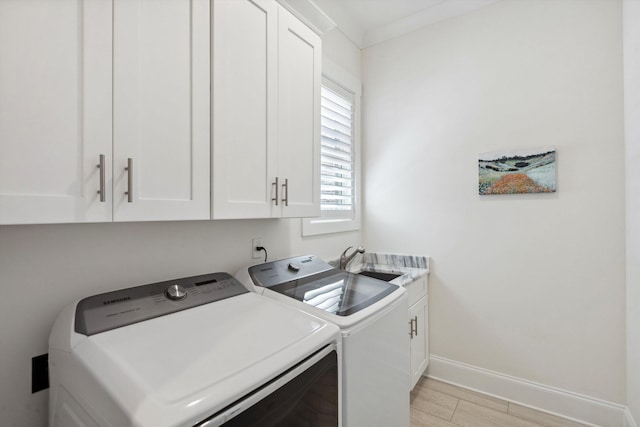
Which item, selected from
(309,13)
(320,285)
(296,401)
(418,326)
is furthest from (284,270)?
(309,13)

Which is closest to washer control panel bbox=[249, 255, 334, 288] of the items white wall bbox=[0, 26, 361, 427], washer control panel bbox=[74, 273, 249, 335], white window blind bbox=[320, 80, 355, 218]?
washer control panel bbox=[74, 273, 249, 335]

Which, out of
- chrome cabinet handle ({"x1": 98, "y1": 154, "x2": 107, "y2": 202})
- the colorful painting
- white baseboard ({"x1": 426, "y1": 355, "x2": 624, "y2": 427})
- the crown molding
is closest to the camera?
chrome cabinet handle ({"x1": 98, "y1": 154, "x2": 107, "y2": 202})

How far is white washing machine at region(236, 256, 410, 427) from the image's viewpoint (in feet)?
3.58

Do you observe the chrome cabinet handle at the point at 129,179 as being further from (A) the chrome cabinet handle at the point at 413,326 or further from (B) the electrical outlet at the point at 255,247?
(A) the chrome cabinet handle at the point at 413,326

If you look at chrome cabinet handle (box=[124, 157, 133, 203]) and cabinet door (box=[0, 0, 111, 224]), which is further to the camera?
chrome cabinet handle (box=[124, 157, 133, 203])

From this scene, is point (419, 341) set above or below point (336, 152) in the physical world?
below

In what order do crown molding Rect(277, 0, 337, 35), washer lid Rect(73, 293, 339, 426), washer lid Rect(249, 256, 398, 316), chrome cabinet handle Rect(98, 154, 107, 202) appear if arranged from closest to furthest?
washer lid Rect(73, 293, 339, 426)
chrome cabinet handle Rect(98, 154, 107, 202)
washer lid Rect(249, 256, 398, 316)
crown molding Rect(277, 0, 337, 35)

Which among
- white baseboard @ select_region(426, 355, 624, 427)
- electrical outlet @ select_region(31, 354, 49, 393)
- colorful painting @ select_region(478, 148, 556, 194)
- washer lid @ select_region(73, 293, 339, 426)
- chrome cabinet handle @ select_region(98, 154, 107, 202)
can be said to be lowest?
white baseboard @ select_region(426, 355, 624, 427)

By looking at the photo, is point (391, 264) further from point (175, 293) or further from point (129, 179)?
point (129, 179)

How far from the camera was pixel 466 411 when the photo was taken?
6.47ft

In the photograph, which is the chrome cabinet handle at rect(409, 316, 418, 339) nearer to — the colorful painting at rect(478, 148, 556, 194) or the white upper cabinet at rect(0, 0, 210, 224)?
the colorful painting at rect(478, 148, 556, 194)

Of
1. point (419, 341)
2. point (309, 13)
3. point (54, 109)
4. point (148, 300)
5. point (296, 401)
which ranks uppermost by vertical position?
point (309, 13)

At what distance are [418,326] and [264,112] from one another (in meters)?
1.83

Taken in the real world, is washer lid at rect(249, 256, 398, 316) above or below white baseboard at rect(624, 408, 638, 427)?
above
